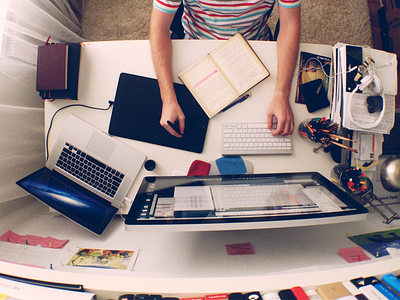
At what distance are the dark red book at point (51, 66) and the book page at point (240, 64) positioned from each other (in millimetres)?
593

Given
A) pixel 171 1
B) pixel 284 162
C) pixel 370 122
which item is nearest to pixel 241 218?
pixel 284 162

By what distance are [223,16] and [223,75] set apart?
0.32 m

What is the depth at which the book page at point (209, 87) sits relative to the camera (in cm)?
85

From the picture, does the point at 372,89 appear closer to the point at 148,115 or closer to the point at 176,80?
the point at 176,80

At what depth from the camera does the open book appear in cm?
85

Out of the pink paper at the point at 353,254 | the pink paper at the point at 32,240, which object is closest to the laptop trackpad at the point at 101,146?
the pink paper at the point at 32,240

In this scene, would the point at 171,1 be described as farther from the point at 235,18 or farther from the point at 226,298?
the point at 226,298

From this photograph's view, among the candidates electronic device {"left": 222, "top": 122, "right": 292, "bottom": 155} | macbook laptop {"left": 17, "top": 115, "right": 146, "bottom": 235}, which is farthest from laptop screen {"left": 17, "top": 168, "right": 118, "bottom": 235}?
electronic device {"left": 222, "top": 122, "right": 292, "bottom": 155}

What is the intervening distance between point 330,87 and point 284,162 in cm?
38

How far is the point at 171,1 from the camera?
2.75ft

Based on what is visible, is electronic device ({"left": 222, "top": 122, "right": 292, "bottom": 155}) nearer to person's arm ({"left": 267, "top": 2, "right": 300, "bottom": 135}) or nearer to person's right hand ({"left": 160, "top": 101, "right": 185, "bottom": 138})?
person's arm ({"left": 267, "top": 2, "right": 300, "bottom": 135})

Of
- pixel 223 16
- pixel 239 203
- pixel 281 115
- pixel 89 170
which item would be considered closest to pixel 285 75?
pixel 281 115

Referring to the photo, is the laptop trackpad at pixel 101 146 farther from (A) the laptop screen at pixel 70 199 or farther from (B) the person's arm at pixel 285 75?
(B) the person's arm at pixel 285 75

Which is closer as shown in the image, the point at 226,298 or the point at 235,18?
the point at 226,298
